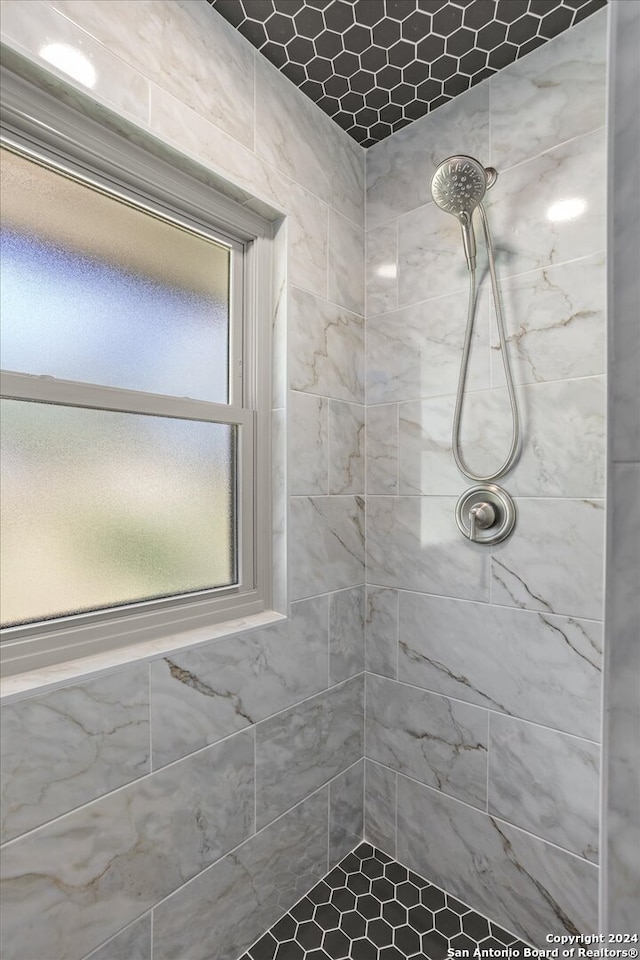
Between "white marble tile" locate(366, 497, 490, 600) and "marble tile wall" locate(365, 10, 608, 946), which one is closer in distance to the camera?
"marble tile wall" locate(365, 10, 608, 946)

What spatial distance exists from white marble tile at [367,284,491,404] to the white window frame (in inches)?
16.1

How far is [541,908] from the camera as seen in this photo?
1.28m

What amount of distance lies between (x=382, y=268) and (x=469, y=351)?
0.47 m

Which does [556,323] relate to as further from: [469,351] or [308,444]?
[308,444]

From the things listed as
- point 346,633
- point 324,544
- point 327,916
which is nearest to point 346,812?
point 327,916

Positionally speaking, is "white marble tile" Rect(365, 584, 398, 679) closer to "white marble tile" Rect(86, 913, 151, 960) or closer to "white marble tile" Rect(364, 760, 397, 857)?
"white marble tile" Rect(364, 760, 397, 857)

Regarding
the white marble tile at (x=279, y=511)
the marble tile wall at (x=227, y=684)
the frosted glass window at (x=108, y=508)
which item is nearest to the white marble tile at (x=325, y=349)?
the marble tile wall at (x=227, y=684)

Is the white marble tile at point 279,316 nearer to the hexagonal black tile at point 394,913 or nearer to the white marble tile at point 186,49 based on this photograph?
the white marble tile at point 186,49

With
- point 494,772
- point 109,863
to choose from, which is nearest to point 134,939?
point 109,863

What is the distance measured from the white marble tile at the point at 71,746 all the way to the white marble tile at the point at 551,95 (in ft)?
5.45

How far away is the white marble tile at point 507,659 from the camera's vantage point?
1.24 metres

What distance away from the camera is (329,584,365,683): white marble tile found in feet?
5.11

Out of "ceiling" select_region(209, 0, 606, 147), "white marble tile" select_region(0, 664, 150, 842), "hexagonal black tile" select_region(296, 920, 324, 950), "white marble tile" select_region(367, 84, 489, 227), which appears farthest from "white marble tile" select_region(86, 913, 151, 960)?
"ceiling" select_region(209, 0, 606, 147)

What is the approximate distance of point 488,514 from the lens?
139 cm
